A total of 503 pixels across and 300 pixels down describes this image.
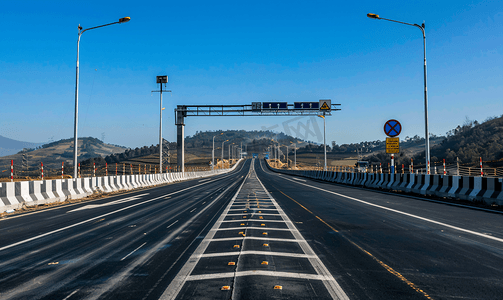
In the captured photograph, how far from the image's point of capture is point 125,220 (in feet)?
35.6

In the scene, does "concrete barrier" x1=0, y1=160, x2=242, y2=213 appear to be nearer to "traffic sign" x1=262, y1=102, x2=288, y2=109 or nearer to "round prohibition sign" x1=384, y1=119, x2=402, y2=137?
"round prohibition sign" x1=384, y1=119, x2=402, y2=137

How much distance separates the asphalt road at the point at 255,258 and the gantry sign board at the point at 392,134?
35.9 feet

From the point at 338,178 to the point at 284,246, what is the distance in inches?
1215

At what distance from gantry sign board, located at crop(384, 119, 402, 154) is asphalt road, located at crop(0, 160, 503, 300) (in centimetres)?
1094

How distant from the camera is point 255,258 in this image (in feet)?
19.6

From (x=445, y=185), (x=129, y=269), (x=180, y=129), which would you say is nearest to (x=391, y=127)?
(x=445, y=185)

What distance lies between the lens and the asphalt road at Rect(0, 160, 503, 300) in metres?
Result: 4.49

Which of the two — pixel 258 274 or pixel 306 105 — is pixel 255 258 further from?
pixel 306 105

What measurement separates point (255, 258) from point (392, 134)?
1773 cm

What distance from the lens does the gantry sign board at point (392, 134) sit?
21122 millimetres

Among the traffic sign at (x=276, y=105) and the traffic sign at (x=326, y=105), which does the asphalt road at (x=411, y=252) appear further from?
the traffic sign at (x=276, y=105)

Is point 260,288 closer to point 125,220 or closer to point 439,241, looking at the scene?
point 439,241

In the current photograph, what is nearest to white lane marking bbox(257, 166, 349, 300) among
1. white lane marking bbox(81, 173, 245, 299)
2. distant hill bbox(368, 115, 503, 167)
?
white lane marking bbox(81, 173, 245, 299)

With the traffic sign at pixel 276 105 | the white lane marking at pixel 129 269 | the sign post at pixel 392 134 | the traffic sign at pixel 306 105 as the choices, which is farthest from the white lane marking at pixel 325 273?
the traffic sign at pixel 306 105
